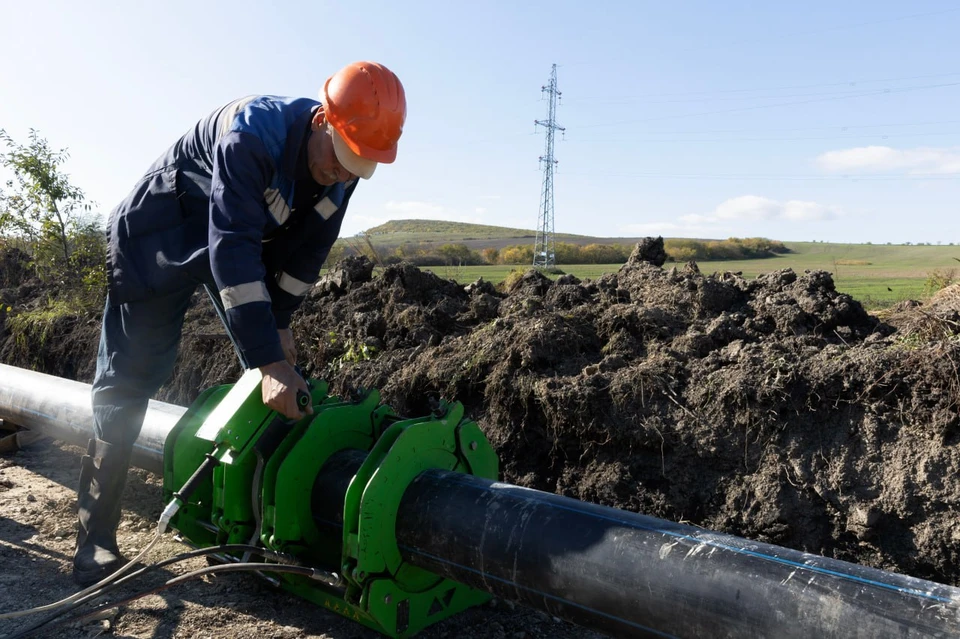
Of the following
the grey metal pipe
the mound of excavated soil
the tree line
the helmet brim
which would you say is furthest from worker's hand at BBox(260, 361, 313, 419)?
the tree line

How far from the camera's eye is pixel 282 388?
2668 millimetres

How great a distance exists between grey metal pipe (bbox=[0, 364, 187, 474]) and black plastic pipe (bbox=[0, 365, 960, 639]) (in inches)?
51.9

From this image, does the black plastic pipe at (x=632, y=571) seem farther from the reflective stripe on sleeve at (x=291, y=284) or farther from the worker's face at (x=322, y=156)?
the worker's face at (x=322, y=156)

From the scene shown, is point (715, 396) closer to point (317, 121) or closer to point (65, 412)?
point (317, 121)

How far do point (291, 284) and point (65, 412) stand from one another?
5.93 ft

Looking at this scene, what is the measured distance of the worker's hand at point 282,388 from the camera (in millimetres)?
2674

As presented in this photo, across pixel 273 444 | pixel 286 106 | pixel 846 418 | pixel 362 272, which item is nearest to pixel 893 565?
pixel 846 418

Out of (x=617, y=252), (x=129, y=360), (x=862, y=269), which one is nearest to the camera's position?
(x=129, y=360)

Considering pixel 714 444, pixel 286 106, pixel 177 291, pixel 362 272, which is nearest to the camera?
pixel 286 106

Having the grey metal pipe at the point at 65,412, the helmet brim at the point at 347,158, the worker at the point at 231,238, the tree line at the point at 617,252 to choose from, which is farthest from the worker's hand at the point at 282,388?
the tree line at the point at 617,252

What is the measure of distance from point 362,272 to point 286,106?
11.8ft

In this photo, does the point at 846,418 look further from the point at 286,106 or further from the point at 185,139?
the point at 185,139

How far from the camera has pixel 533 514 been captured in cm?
239

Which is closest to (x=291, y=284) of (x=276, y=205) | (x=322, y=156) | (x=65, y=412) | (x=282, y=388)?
(x=276, y=205)
